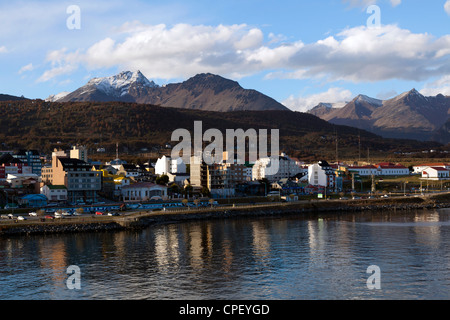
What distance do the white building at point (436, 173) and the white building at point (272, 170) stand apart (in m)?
26.7

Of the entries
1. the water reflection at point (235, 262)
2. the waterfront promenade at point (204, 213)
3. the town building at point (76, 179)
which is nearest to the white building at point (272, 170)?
the waterfront promenade at point (204, 213)

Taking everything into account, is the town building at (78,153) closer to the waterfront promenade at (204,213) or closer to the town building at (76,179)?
the town building at (76,179)

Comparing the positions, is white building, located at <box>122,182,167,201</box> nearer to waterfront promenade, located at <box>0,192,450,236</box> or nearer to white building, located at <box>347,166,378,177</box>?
waterfront promenade, located at <box>0,192,450,236</box>

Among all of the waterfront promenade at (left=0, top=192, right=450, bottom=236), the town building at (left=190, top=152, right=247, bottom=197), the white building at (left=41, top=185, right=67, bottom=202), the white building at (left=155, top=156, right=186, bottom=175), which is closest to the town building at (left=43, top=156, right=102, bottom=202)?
the white building at (left=41, top=185, right=67, bottom=202)

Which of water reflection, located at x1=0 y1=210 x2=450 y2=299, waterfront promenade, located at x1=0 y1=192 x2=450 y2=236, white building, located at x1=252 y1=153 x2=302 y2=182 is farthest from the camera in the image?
white building, located at x1=252 y1=153 x2=302 y2=182

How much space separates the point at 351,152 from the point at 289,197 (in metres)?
97.0

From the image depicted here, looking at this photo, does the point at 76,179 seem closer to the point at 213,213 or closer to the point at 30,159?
the point at 213,213

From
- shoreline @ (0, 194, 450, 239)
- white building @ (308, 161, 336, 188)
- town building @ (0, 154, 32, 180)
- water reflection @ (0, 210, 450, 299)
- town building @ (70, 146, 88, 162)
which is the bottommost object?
water reflection @ (0, 210, 450, 299)

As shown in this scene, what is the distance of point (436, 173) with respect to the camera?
99.9 m

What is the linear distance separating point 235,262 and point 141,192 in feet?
133

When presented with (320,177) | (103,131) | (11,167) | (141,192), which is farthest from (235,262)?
(103,131)

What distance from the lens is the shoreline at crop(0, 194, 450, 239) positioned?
4621cm

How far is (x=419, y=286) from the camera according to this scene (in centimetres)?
2550

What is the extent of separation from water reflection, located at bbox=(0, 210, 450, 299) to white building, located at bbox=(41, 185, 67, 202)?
20241mm
